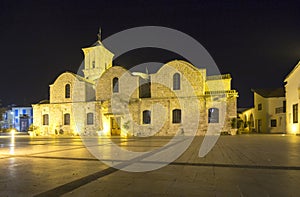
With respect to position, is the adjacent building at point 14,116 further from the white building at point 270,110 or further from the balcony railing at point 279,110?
the balcony railing at point 279,110

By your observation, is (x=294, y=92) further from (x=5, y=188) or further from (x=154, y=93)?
(x=5, y=188)

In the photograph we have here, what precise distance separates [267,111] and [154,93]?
1751 centimetres

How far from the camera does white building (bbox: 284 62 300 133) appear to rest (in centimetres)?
2369

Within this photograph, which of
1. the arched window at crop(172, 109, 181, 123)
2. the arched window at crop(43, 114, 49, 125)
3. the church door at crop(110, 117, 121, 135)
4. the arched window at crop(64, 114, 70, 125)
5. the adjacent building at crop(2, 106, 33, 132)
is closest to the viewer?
the arched window at crop(172, 109, 181, 123)

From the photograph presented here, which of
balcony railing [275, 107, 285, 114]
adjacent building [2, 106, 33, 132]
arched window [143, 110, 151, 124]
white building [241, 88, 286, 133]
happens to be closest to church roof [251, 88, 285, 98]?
white building [241, 88, 286, 133]

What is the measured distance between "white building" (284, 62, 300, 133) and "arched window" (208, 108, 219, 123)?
7732 mm

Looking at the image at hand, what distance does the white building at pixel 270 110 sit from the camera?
32.1 metres

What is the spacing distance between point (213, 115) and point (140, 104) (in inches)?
293

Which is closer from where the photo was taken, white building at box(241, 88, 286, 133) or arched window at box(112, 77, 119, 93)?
arched window at box(112, 77, 119, 93)

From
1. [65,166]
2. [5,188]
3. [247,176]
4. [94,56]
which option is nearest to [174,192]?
[247,176]

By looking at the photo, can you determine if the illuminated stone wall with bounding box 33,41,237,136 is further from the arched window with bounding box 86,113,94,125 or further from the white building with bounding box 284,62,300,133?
the white building with bounding box 284,62,300,133

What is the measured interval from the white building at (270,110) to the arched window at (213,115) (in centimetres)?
1007

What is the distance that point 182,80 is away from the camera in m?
24.9

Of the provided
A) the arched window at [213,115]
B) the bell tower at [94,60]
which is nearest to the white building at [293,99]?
the arched window at [213,115]
